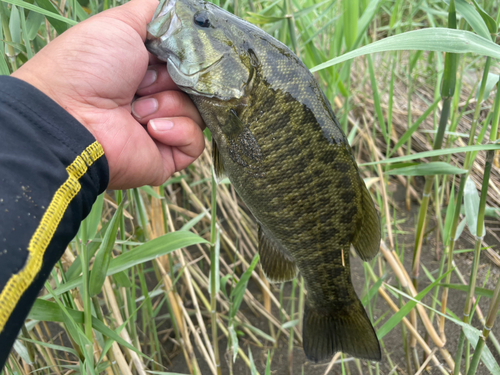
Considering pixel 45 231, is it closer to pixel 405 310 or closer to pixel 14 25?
pixel 14 25

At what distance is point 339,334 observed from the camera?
1347 millimetres

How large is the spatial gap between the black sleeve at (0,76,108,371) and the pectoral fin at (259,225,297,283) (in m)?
0.57

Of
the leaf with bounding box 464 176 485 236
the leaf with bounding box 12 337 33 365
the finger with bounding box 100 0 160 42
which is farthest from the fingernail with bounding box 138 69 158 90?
the leaf with bounding box 464 176 485 236

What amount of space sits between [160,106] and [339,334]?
0.95 m

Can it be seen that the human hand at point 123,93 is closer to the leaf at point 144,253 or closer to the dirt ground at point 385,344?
the leaf at point 144,253

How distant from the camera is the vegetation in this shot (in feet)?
A: 3.52

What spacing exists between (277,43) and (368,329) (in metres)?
0.93

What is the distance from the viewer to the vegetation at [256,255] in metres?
1.07

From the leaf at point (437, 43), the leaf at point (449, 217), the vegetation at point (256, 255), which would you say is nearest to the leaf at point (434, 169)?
the vegetation at point (256, 255)

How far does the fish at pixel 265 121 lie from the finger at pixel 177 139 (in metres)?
0.10

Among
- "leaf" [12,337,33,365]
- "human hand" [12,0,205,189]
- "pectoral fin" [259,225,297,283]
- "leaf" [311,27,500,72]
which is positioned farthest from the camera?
"pectoral fin" [259,225,297,283]

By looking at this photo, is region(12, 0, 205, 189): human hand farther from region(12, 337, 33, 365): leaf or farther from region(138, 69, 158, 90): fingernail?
region(12, 337, 33, 365): leaf

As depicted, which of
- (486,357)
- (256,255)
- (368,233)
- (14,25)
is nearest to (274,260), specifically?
(256,255)

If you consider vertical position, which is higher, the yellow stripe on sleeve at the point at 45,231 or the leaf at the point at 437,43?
the leaf at the point at 437,43
